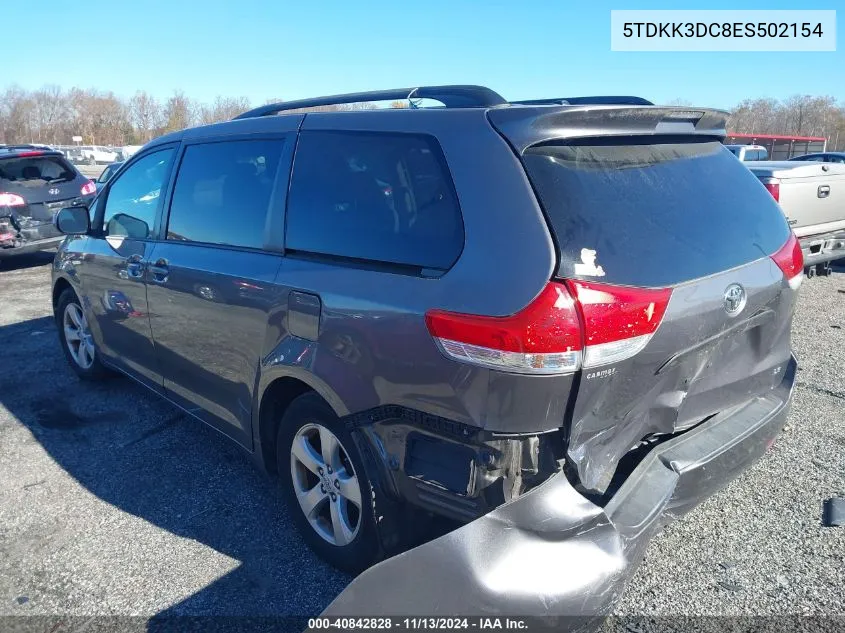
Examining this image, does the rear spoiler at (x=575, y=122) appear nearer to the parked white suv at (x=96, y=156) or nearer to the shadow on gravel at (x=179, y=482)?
the shadow on gravel at (x=179, y=482)

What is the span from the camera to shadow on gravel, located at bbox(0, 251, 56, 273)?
10815 millimetres

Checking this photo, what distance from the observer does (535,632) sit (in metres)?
1.85

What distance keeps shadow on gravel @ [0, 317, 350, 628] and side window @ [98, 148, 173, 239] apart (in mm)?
1281

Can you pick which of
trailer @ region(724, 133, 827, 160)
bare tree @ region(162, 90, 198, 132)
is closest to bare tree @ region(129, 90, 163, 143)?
bare tree @ region(162, 90, 198, 132)

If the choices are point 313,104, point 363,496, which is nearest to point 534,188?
point 363,496

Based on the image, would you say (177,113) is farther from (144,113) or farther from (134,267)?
(134,267)

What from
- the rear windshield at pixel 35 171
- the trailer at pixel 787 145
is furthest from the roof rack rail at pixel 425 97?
the trailer at pixel 787 145

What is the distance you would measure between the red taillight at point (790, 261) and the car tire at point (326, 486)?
1843mm

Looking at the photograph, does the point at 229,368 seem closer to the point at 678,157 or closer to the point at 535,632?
the point at 535,632

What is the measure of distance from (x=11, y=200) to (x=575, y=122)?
33.0 feet

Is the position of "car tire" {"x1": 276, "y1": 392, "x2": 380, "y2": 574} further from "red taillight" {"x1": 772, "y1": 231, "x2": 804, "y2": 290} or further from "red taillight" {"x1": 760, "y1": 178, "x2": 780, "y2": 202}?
"red taillight" {"x1": 760, "y1": 178, "x2": 780, "y2": 202}

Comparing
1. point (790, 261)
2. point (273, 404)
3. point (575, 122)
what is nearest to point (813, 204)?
point (790, 261)

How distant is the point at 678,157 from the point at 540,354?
1.15 metres

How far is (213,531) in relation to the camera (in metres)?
3.12
